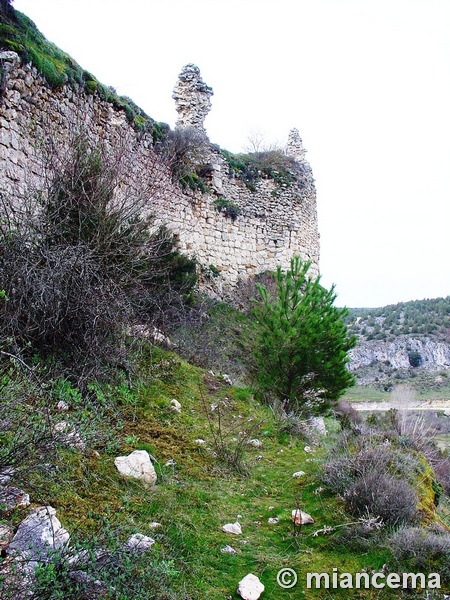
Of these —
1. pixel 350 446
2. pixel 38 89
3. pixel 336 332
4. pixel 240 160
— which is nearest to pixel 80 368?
pixel 350 446

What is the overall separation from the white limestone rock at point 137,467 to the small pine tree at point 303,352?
4324mm

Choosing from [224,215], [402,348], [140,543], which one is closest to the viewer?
[140,543]

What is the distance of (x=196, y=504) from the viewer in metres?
3.50

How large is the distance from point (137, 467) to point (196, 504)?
1.63 feet

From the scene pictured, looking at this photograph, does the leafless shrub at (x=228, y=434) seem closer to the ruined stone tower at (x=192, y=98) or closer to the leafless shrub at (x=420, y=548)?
the leafless shrub at (x=420, y=548)

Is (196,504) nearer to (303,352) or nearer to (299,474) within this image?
(299,474)

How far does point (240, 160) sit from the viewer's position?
16.6 m

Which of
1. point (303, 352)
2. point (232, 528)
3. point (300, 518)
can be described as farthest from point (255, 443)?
point (303, 352)

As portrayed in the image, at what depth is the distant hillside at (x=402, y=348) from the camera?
95.0 ft

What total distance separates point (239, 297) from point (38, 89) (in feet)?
28.2

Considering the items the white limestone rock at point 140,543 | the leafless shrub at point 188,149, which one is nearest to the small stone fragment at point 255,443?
the white limestone rock at point 140,543

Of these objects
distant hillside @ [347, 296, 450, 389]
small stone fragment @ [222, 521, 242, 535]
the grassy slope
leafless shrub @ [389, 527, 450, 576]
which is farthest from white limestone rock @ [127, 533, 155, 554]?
distant hillside @ [347, 296, 450, 389]

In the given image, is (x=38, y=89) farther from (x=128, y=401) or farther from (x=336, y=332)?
(x=336, y=332)

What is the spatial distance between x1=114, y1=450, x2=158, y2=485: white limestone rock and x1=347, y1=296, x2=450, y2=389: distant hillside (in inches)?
933
